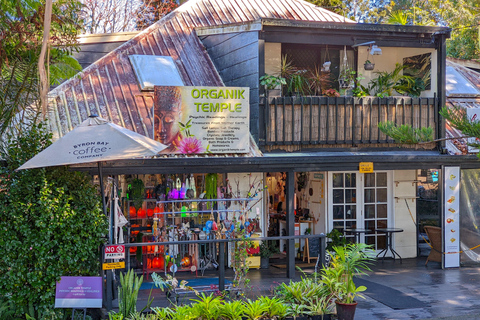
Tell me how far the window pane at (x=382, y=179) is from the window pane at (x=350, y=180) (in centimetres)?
63

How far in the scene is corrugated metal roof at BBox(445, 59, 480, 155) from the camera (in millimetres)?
11922

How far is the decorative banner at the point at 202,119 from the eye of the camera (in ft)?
32.1

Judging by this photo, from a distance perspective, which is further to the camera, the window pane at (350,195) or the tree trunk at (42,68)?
the window pane at (350,195)

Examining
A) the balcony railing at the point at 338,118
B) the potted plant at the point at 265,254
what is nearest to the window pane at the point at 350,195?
the balcony railing at the point at 338,118

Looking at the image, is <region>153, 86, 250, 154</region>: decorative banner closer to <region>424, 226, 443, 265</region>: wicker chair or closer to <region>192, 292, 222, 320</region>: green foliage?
<region>192, 292, 222, 320</region>: green foliage

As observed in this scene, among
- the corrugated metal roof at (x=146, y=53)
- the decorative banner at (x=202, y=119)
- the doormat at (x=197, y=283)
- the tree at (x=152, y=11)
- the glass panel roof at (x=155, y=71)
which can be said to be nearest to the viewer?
the doormat at (x=197, y=283)

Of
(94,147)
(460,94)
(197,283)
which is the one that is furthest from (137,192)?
(460,94)

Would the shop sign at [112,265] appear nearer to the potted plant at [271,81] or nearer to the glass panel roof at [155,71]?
the glass panel roof at [155,71]

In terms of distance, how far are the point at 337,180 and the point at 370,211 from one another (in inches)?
45.1

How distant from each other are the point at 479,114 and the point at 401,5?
16627 millimetres

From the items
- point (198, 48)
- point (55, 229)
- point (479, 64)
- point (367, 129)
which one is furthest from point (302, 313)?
point (479, 64)

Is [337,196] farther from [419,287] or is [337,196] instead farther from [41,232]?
[41,232]

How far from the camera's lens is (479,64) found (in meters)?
16.6

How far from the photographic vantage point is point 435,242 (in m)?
11.5
